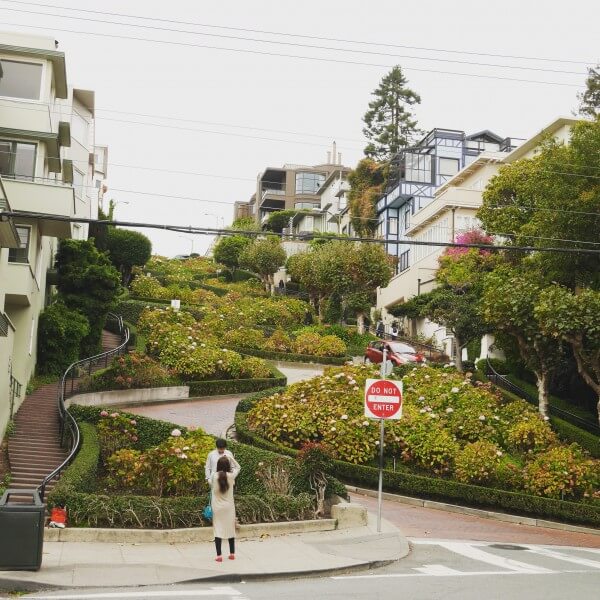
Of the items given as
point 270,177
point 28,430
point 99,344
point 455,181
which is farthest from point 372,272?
point 270,177

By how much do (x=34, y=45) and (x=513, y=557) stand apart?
2193 centimetres

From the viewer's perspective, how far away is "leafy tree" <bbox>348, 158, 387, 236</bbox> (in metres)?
79.1

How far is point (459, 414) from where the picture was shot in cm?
2598

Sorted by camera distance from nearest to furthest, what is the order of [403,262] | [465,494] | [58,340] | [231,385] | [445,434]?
[465,494], [445,434], [58,340], [231,385], [403,262]

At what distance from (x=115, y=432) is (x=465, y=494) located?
324 inches

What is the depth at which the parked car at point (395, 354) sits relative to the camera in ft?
127

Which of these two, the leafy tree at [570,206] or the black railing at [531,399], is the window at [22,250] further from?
the black railing at [531,399]

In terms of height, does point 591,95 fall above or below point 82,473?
above

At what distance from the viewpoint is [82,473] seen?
17.6 meters

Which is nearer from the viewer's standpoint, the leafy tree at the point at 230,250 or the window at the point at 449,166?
the window at the point at 449,166

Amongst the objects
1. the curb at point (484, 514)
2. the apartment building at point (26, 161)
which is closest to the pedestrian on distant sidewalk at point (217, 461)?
the curb at point (484, 514)

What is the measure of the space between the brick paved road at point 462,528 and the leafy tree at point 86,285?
16984 millimetres

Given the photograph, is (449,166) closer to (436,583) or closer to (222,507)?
(222,507)

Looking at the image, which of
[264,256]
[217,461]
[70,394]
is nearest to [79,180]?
[264,256]
